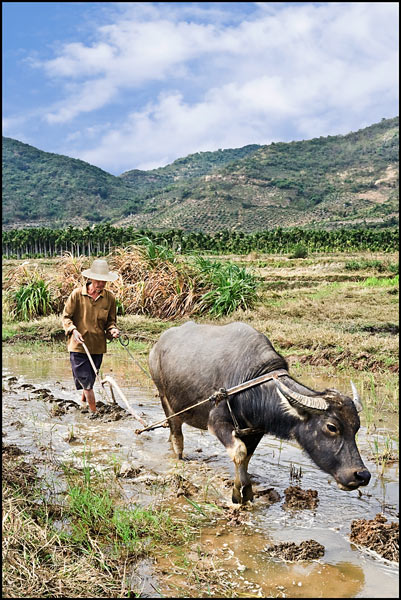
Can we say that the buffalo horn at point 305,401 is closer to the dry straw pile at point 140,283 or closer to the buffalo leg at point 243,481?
the buffalo leg at point 243,481

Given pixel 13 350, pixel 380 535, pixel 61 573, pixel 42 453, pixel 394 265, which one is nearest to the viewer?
pixel 61 573

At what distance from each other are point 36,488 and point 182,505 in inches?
37.0

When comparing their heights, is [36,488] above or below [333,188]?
below

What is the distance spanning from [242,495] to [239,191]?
86420mm

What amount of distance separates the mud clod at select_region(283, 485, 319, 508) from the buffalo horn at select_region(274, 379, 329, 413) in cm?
81

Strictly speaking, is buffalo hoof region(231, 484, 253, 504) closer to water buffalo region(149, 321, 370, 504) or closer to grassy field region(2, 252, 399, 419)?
water buffalo region(149, 321, 370, 504)

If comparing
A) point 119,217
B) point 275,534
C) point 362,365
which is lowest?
point 275,534

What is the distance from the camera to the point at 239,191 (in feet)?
288

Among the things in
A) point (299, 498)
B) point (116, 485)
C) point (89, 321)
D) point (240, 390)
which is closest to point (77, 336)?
point (89, 321)

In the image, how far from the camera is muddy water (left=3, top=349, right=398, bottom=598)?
2748 millimetres

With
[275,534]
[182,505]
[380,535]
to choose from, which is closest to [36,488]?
[182,505]

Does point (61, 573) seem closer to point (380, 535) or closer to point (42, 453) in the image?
point (380, 535)

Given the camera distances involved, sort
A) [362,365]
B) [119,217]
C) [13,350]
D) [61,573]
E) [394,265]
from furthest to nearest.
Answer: [119,217] < [394,265] < [13,350] < [362,365] < [61,573]

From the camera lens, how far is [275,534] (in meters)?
3.24
